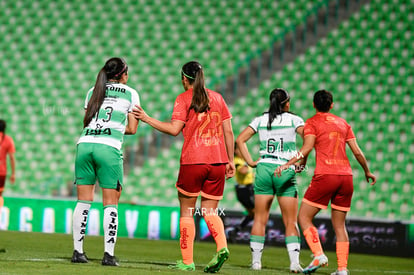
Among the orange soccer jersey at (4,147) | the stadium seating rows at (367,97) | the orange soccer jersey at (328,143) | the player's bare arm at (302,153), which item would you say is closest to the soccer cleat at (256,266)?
the player's bare arm at (302,153)

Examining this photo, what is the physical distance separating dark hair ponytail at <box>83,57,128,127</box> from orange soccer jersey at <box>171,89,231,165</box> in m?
0.66

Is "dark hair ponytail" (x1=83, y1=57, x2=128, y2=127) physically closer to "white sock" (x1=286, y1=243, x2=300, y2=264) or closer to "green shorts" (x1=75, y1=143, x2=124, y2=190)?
"green shorts" (x1=75, y1=143, x2=124, y2=190)

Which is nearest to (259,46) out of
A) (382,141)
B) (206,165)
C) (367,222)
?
(382,141)

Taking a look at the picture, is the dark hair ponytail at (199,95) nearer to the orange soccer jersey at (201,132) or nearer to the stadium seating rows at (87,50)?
the orange soccer jersey at (201,132)

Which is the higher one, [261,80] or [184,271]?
[261,80]

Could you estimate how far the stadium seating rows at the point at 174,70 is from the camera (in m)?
17.6

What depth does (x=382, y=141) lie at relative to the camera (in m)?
17.7

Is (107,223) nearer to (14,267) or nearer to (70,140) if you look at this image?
(14,267)

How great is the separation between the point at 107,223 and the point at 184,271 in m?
0.86

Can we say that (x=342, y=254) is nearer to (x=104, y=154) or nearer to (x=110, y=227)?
(x=110, y=227)

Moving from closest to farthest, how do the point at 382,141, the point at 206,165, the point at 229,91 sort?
the point at 206,165, the point at 382,141, the point at 229,91

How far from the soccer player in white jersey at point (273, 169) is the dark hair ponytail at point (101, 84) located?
1600 mm

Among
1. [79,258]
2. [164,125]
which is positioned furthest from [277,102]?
[79,258]

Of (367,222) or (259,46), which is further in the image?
(259,46)
